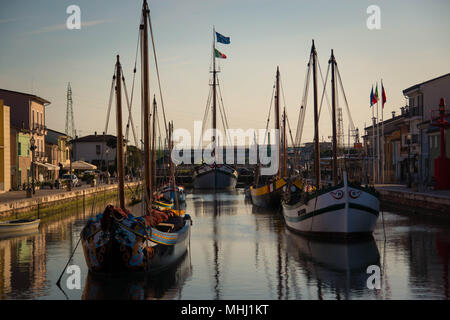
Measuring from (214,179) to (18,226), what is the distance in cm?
5564

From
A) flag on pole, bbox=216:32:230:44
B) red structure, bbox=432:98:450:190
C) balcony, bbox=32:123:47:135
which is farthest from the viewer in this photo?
balcony, bbox=32:123:47:135

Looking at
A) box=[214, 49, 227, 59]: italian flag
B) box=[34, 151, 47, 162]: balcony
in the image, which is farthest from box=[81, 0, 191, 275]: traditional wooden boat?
box=[214, 49, 227, 59]: italian flag

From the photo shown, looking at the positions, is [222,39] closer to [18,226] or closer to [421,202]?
[421,202]

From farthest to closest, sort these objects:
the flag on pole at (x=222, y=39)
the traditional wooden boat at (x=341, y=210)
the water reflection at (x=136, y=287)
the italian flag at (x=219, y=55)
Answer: the italian flag at (x=219, y=55), the flag on pole at (x=222, y=39), the traditional wooden boat at (x=341, y=210), the water reflection at (x=136, y=287)

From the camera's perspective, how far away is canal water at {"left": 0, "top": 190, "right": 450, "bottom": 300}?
61.9ft

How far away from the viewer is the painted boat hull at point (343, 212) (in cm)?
2811

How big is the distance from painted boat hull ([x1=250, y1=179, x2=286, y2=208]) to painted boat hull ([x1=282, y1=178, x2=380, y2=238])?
17.5m

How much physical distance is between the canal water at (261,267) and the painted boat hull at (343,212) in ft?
2.83

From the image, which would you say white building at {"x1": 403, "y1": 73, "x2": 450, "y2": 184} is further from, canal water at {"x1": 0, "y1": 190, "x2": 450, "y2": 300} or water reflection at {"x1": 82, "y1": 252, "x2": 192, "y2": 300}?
water reflection at {"x1": 82, "y1": 252, "x2": 192, "y2": 300}

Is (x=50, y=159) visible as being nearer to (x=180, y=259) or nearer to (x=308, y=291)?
(x=180, y=259)

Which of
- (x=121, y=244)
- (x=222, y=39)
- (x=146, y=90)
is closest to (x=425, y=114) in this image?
(x=222, y=39)

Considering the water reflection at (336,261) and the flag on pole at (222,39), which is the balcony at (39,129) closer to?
the flag on pole at (222,39)

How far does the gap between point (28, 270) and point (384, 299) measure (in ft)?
42.5

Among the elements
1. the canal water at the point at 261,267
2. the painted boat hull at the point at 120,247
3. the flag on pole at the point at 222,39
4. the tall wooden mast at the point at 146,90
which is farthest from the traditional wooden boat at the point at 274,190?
the painted boat hull at the point at 120,247
